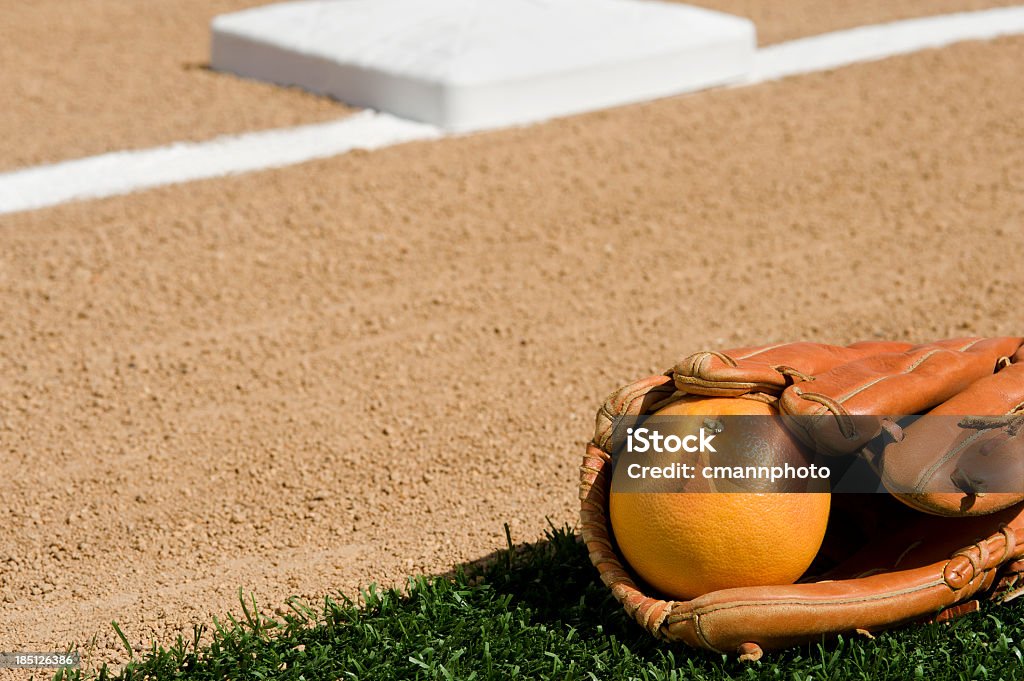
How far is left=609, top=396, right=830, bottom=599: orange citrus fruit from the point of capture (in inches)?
107

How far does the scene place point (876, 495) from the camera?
122 inches

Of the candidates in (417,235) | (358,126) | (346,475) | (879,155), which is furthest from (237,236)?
(879,155)

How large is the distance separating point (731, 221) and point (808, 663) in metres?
2.99

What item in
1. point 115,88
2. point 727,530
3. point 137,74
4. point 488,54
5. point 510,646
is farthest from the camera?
point 137,74

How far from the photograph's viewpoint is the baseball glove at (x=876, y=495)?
271 cm

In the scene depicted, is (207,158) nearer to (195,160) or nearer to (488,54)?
(195,160)

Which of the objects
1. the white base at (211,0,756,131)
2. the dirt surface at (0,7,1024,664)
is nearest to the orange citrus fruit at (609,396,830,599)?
the dirt surface at (0,7,1024,664)

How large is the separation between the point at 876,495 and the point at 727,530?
62cm

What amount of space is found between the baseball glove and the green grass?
0.07 meters

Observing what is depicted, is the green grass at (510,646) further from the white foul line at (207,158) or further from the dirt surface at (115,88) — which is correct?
the dirt surface at (115,88)

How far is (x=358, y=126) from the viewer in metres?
6.32

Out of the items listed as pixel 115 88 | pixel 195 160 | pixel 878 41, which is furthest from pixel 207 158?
pixel 878 41

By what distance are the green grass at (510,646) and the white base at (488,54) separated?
12.1 ft

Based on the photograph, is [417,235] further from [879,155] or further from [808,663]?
[808,663]
